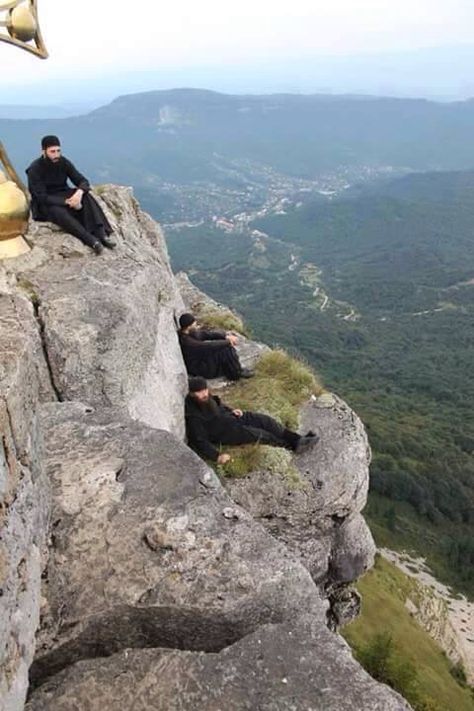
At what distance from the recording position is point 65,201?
13.9m

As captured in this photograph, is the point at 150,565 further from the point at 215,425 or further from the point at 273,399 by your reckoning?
the point at 273,399

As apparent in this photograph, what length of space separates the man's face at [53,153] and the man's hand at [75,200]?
2.70 ft

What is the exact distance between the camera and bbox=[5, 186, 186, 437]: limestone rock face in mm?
11023

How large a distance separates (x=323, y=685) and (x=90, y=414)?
4.77 metres

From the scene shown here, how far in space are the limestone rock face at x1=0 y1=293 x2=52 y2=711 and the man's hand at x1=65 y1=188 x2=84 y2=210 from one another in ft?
24.8

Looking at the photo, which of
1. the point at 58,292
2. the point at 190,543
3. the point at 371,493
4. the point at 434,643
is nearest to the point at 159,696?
the point at 190,543

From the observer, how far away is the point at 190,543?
7.02 m

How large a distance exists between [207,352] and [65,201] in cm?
A: 496

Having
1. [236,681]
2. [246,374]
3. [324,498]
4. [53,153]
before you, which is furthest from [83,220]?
[236,681]

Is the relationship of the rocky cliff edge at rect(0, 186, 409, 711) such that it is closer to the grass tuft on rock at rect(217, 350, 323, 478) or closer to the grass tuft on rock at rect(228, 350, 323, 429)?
the grass tuft on rock at rect(217, 350, 323, 478)

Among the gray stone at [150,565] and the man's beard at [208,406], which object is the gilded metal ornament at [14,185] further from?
the man's beard at [208,406]

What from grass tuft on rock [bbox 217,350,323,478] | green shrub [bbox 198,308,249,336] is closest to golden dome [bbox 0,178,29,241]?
grass tuft on rock [bbox 217,350,323,478]

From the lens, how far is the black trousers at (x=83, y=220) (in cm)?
1375

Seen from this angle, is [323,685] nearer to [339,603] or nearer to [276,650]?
[276,650]
